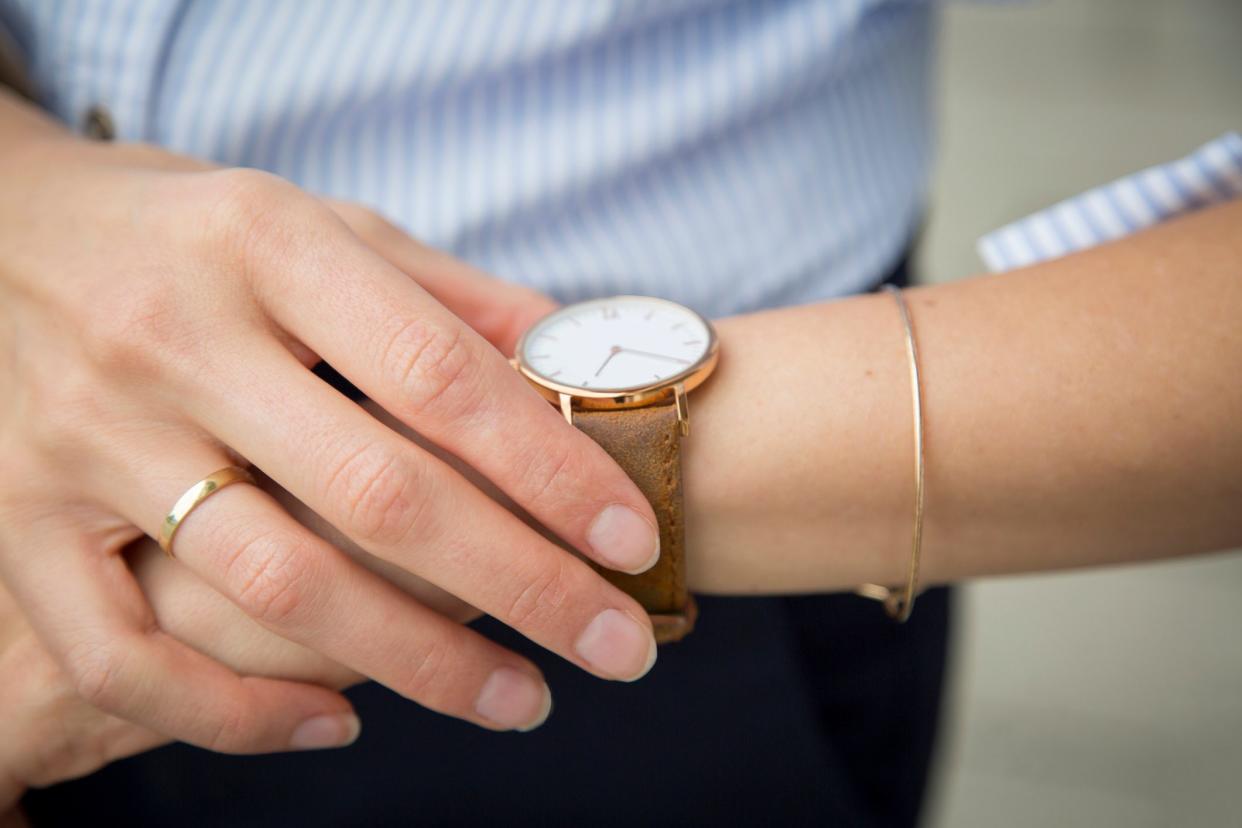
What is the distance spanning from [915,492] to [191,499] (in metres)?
0.55

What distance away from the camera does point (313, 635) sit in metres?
0.73

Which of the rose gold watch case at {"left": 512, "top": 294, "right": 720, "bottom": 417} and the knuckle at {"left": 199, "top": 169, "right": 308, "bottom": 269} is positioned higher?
the knuckle at {"left": 199, "top": 169, "right": 308, "bottom": 269}

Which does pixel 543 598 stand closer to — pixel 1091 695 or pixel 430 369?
pixel 430 369

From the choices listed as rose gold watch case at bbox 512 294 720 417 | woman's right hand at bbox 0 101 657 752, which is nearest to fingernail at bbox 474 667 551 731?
woman's right hand at bbox 0 101 657 752

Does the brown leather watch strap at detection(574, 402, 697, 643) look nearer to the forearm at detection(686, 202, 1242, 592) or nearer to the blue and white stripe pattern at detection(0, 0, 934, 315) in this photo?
the forearm at detection(686, 202, 1242, 592)

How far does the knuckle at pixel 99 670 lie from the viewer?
29.5 inches

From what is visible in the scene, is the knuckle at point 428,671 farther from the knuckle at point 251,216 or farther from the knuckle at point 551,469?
the knuckle at point 251,216

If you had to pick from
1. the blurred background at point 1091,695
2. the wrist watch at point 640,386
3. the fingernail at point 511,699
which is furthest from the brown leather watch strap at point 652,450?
the blurred background at point 1091,695

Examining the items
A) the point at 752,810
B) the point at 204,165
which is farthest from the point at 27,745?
the point at 752,810

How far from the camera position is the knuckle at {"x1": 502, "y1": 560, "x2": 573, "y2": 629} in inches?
27.6

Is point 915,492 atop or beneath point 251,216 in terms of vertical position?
beneath

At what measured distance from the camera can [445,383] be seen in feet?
2.23


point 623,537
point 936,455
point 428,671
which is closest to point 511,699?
point 428,671

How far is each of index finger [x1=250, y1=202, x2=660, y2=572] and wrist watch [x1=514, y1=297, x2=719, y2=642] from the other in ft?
0.12
